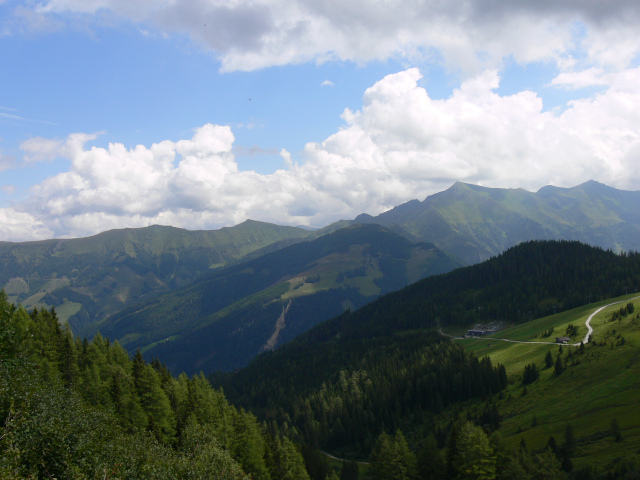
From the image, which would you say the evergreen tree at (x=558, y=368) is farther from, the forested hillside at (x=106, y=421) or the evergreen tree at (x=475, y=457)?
the forested hillside at (x=106, y=421)

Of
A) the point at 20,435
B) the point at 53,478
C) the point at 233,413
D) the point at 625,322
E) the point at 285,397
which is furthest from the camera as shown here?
the point at 285,397

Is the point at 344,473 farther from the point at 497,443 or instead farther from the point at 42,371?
the point at 42,371

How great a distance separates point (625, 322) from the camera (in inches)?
5325

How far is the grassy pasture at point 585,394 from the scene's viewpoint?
75000mm

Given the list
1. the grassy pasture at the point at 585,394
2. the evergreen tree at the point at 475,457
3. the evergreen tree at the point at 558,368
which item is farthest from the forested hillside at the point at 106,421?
the evergreen tree at the point at 558,368

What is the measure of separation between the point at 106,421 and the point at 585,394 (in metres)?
105

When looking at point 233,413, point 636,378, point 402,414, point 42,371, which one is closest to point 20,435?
point 42,371

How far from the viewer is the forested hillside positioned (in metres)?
34.8

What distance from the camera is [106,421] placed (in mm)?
48875

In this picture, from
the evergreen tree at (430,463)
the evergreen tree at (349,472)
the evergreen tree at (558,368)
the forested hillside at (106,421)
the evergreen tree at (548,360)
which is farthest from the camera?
the evergreen tree at (548,360)

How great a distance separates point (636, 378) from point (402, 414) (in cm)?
6974

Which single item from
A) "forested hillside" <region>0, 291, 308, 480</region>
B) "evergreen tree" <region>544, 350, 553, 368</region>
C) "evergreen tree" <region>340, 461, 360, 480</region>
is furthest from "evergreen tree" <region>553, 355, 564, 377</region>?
"forested hillside" <region>0, 291, 308, 480</region>

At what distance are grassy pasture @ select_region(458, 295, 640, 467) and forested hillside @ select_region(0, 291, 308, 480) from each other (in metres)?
54.4

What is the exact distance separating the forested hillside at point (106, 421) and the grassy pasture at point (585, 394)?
5445 cm
